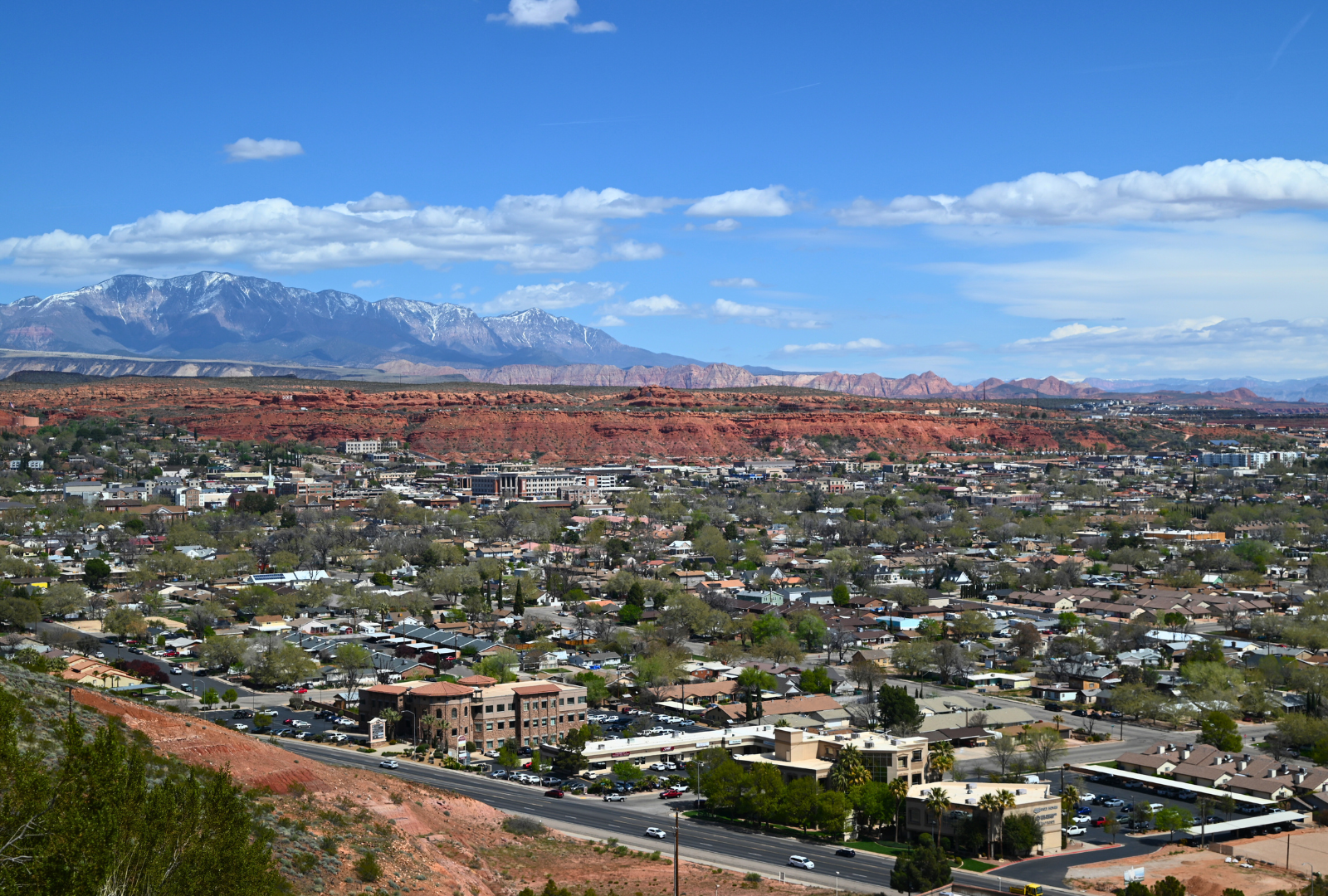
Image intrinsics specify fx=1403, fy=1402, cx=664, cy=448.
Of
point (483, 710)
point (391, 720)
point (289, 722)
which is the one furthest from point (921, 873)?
point (289, 722)

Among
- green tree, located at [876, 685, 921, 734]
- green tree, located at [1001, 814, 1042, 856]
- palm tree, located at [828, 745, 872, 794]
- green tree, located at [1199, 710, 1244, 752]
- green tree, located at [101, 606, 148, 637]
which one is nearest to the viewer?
green tree, located at [1001, 814, 1042, 856]

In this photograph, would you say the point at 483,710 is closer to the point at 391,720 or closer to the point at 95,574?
the point at 391,720

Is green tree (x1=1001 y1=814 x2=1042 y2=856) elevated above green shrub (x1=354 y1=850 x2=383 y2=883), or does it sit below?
below

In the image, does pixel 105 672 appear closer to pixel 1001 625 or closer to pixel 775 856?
pixel 775 856

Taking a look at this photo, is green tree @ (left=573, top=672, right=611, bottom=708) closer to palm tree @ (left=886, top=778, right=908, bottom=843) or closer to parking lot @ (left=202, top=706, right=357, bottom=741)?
parking lot @ (left=202, top=706, right=357, bottom=741)

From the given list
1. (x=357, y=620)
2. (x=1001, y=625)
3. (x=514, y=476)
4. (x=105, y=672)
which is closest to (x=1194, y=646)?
(x=1001, y=625)

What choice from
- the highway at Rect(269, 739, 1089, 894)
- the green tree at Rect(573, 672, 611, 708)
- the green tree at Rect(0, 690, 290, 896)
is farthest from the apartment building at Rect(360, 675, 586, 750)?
the green tree at Rect(0, 690, 290, 896)
